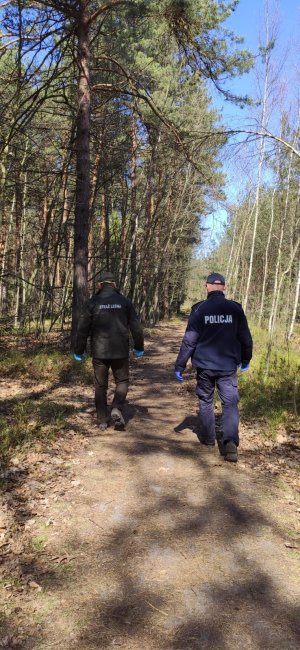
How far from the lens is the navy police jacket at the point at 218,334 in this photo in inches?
197

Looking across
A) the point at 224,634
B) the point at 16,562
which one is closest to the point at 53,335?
the point at 16,562

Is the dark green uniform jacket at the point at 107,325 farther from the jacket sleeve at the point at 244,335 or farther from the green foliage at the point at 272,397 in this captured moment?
the green foliage at the point at 272,397

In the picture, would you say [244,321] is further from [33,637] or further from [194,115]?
[194,115]

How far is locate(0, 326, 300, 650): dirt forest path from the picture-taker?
2480 mm

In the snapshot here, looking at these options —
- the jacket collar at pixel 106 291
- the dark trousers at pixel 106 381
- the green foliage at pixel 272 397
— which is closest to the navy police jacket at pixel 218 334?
the dark trousers at pixel 106 381

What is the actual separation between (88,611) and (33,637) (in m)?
0.34

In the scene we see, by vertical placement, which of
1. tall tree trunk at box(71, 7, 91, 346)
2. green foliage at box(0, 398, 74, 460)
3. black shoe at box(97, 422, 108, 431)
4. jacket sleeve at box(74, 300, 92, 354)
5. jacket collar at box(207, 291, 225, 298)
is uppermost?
tall tree trunk at box(71, 7, 91, 346)

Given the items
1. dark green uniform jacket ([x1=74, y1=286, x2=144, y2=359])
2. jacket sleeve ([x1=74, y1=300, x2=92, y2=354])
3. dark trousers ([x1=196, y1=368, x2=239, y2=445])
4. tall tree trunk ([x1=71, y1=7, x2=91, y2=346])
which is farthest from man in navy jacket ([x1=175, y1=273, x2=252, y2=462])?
tall tree trunk ([x1=71, y1=7, x2=91, y2=346])

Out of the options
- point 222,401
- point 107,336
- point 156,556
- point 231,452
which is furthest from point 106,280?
point 156,556

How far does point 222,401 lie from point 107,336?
5.49 ft

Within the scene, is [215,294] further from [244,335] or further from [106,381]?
[106,381]

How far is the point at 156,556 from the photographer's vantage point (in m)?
3.17

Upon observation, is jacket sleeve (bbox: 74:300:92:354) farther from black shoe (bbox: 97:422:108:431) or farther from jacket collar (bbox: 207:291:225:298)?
jacket collar (bbox: 207:291:225:298)

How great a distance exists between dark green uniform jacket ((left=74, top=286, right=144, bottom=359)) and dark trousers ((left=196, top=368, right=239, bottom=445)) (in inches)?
46.5
